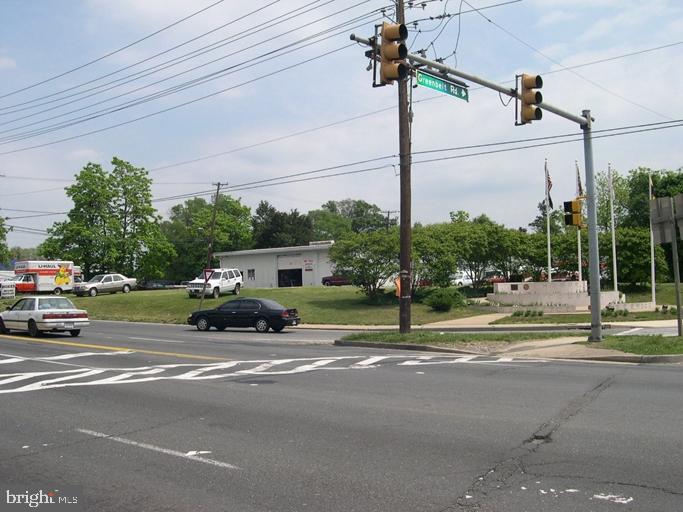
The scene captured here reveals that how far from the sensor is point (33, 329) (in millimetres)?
24750

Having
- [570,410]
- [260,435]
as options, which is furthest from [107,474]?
[570,410]

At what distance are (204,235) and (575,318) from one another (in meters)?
73.9

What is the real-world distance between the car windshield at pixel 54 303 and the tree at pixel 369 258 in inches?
715

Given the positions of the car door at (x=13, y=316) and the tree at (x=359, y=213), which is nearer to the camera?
the car door at (x=13, y=316)

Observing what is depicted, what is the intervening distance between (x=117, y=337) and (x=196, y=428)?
59.8ft

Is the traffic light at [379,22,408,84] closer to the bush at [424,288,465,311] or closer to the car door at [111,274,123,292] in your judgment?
the bush at [424,288,465,311]

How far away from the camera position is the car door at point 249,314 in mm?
29422

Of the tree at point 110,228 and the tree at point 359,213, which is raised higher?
the tree at point 359,213

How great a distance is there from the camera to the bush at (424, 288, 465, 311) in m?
37.5

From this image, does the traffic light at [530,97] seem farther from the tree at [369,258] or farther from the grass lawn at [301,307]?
the tree at [369,258]

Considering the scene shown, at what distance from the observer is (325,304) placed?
1614 inches

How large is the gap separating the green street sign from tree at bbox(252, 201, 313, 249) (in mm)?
89213

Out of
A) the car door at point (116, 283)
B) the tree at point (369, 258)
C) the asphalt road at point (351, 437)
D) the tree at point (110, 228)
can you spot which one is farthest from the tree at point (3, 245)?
the asphalt road at point (351, 437)

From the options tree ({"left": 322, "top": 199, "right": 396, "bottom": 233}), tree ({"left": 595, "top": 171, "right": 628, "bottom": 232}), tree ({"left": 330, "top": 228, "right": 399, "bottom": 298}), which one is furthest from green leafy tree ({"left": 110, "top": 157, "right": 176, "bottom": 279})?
tree ({"left": 322, "top": 199, "right": 396, "bottom": 233})
